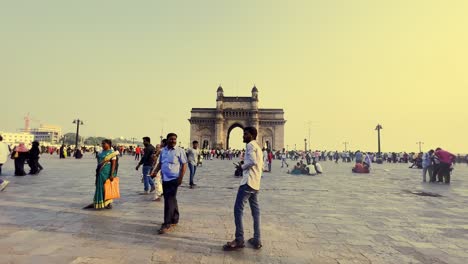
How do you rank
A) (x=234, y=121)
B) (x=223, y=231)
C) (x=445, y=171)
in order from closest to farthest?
(x=223, y=231), (x=445, y=171), (x=234, y=121)

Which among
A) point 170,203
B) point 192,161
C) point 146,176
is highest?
point 192,161

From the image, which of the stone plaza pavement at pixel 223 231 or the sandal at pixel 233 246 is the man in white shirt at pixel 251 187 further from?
the stone plaza pavement at pixel 223 231

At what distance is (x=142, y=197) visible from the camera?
757 cm

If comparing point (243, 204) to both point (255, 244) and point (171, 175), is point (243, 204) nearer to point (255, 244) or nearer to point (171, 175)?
point (255, 244)

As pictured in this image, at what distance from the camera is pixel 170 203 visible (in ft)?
15.4

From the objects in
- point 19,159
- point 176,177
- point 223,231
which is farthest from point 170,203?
point 19,159

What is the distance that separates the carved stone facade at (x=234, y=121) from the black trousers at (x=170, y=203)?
184 ft

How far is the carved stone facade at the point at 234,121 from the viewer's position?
202ft

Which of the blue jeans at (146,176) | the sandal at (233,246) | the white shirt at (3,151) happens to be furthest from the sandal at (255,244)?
the white shirt at (3,151)

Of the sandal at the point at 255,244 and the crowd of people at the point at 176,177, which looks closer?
the sandal at the point at 255,244

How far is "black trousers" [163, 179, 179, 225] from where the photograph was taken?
180 inches

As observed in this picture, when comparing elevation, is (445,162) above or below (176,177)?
above

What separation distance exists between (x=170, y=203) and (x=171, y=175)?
0.43 metres

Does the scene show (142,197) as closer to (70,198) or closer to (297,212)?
(70,198)
